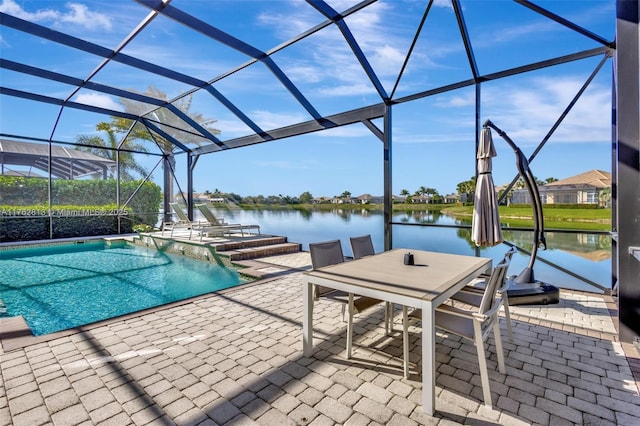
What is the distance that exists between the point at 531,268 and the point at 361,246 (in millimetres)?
2458

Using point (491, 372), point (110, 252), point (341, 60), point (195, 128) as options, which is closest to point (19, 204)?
point (110, 252)

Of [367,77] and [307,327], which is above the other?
[367,77]

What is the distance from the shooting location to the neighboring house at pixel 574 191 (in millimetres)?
5035

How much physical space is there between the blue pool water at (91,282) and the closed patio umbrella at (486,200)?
439cm

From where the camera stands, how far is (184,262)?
767 centimetres

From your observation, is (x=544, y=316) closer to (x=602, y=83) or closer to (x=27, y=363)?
(x=602, y=83)

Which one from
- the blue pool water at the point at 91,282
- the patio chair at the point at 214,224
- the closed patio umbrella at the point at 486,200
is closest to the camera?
the closed patio umbrella at the point at 486,200

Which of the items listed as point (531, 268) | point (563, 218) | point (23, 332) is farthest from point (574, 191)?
point (23, 332)

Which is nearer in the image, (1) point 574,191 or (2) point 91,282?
(1) point 574,191

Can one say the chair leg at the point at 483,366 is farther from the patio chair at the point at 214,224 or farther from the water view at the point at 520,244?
the patio chair at the point at 214,224

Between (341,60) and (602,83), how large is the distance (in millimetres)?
4036

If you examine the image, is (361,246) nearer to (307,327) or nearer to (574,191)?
(307,327)

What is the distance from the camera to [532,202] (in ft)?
13.4

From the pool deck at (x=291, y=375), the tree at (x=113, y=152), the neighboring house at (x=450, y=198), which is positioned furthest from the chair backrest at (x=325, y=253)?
the tree at (x=113, y=152)
